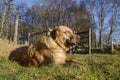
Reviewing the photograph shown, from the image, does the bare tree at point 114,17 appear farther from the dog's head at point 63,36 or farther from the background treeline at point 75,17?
the dog's head at point 63,36

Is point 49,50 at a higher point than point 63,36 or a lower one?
lower

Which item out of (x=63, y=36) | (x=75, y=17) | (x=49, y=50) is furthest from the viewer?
(x=75, y=17)

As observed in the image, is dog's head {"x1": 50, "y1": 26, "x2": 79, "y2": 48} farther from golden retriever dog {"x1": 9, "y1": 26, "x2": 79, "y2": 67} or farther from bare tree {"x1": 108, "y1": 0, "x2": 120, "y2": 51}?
bare tree {"x1": 108, "y1": 0, "x2": 120, "y2": 51}

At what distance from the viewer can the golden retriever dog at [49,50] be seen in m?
6.76

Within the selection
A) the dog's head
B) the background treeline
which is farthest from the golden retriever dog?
the background treeline

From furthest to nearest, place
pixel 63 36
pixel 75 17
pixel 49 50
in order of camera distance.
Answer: pixel 75 17, pixel 63 36, pixel 49 50

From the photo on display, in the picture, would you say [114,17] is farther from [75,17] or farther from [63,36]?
[63,36]

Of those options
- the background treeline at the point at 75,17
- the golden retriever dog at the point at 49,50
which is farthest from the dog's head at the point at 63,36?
the background treeline at the point at 75,17

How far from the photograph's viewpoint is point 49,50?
22.4ft

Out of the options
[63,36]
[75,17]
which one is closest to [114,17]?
[75,17]

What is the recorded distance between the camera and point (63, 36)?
717 centimetres

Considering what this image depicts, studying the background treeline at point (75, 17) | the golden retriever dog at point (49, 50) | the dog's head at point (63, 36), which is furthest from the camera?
the background treeline at point (75, 17)

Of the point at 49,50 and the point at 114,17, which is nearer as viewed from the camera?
the point at 49,50

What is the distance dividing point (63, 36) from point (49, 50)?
24.1 inches
